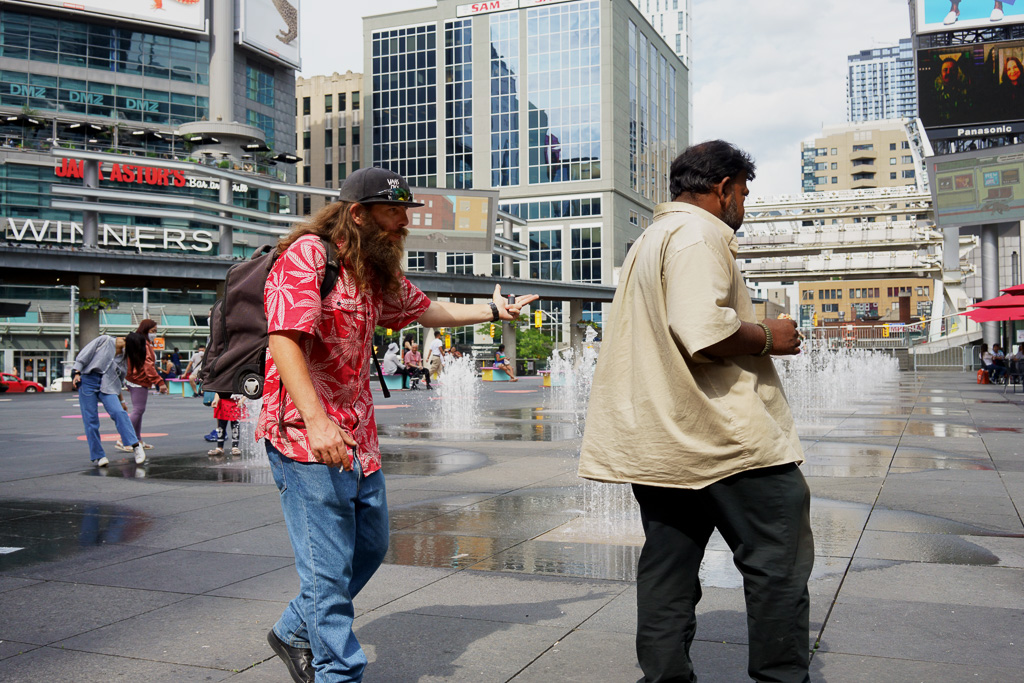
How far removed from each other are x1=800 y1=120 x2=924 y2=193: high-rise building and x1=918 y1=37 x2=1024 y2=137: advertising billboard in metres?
97.6

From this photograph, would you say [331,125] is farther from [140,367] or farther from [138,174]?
[140,367]

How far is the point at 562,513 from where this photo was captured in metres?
6.97

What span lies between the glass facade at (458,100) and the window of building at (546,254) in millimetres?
9998

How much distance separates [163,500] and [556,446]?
5496mm

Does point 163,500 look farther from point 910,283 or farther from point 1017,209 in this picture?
point 910,283

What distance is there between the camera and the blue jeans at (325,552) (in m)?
3.02

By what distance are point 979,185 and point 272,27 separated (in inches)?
2366

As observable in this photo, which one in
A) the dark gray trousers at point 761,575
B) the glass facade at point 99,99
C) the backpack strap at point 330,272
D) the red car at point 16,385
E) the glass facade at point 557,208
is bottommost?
the red car at point 16,385

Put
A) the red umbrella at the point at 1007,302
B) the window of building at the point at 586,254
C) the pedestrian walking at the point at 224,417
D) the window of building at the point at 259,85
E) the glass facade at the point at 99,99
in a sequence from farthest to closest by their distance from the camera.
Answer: the window of building at the point at 586,254 → the window of building at the point at 259,85 → the glass facade at the point at 99,99 → the red umbrella at the point at 1007,302 → the pedestrian walking at the point at 224,417

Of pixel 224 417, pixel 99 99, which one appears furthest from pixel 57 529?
pixel 99 99

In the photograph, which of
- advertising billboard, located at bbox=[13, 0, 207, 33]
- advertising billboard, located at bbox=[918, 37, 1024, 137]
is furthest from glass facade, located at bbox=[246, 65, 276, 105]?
advertising billboard, located at bbox=[918, 37, 1024, 137]

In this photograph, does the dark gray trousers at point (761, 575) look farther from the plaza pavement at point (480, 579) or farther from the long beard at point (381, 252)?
the long beard at point (381, 252)

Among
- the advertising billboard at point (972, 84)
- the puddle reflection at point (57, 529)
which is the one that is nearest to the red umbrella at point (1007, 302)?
the puddle reflection at point (57, 529)

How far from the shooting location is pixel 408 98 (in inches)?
3720
